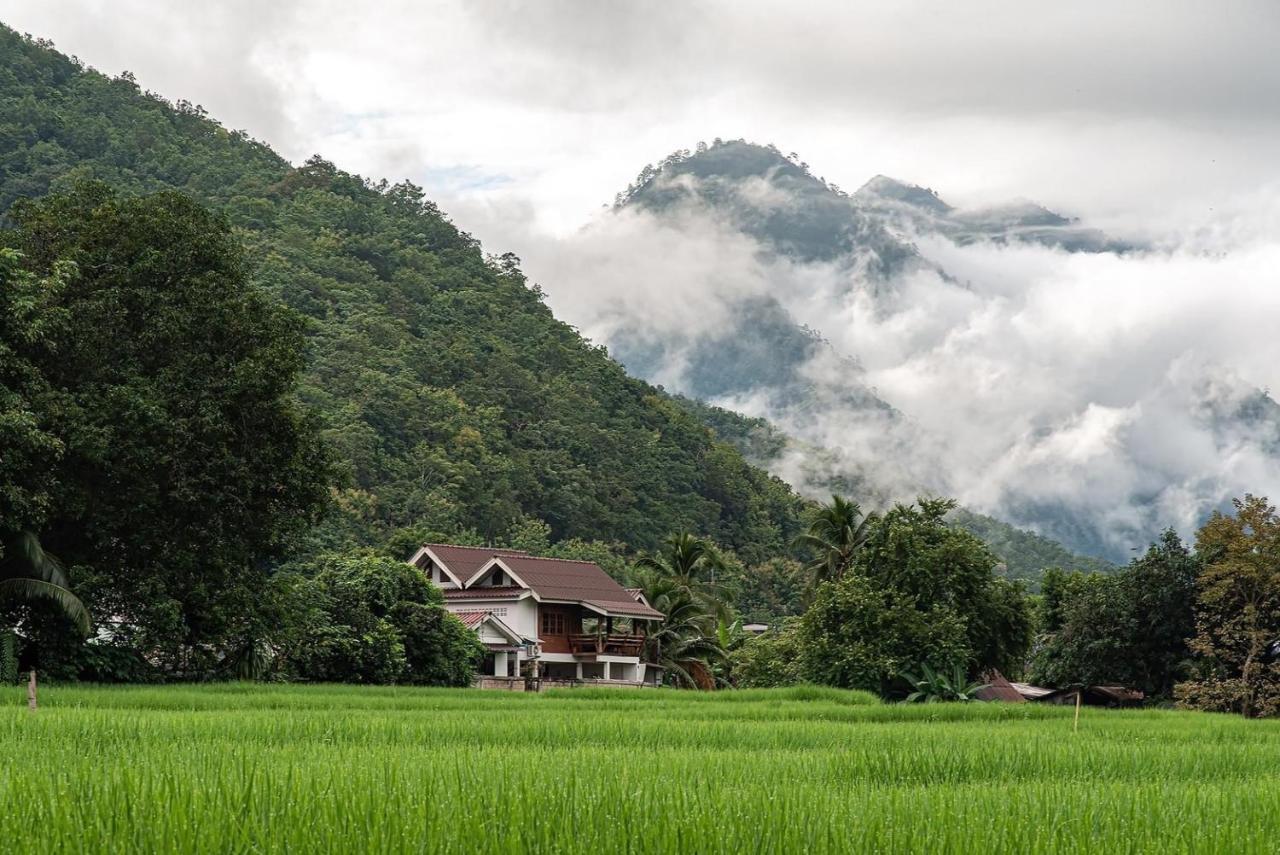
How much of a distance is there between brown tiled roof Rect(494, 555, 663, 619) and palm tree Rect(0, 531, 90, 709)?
96.9ft

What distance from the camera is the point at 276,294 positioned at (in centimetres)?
7500

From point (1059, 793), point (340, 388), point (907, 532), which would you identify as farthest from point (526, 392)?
point (1059, 793)

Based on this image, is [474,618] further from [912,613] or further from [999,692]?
[999,692]

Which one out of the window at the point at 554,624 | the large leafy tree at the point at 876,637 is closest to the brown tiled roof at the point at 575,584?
the window at the point at 554,624

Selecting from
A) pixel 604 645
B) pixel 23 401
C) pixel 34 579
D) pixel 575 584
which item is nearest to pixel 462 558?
pixel 575 584

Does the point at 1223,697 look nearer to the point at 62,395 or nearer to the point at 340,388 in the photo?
the point at 62,395

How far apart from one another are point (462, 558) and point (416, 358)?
81.8 feet

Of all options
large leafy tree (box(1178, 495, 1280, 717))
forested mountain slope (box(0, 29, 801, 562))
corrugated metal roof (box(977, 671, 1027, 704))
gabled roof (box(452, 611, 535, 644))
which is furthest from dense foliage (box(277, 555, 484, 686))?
large leafy tree (box(1178, 495, 1280, 717))

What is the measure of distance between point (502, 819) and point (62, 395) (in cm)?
2300

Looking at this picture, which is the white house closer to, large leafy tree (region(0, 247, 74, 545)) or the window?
the window

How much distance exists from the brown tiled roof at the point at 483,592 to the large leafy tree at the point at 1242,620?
25.4m

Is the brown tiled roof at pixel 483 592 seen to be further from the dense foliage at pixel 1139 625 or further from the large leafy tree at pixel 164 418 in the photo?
the large leafy tree at pixel 164 418

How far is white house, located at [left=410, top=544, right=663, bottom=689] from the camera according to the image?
172ft

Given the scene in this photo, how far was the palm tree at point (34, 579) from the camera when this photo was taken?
937 inches
